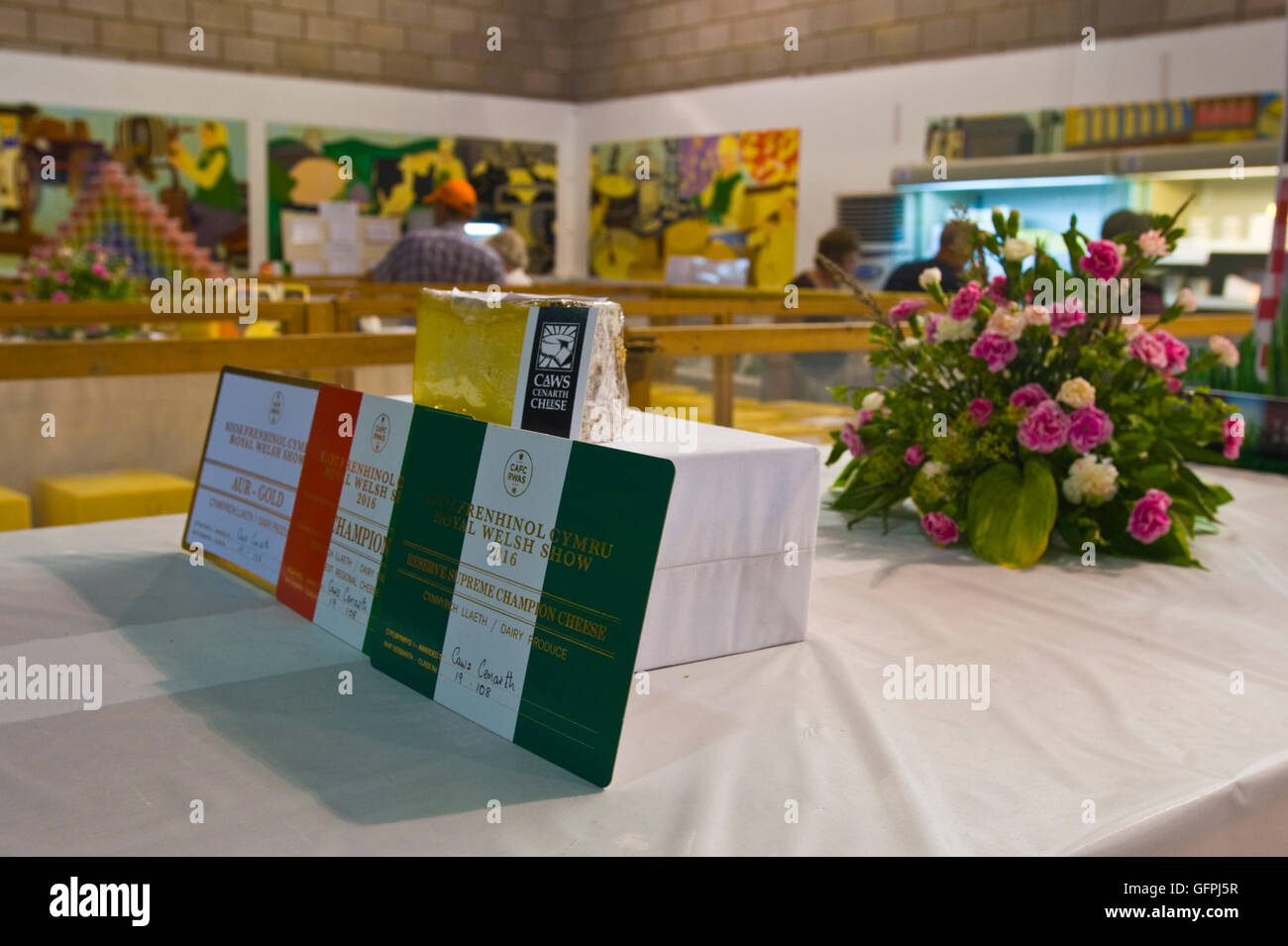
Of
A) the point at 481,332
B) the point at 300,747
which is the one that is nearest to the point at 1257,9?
the point at 481,332

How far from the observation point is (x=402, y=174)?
956 centimetres

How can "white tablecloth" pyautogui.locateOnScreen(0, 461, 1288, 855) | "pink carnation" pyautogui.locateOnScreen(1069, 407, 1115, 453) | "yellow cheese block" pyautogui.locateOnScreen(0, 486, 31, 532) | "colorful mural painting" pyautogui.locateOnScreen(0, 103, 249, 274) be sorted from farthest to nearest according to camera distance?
"colorful mural painting" pyautogui.locateOnScreen(0, 103, 249, 274) → "yellow cheese block" pyautogui.locateOnScreen(0, 486, 31, 532) → "pink carnation" pyautogui.locateOnScreen(1069, 407, 1115, 453) → "white tablecloth" pyautogui.locateOnScreen(0, 461, 1288, 855)

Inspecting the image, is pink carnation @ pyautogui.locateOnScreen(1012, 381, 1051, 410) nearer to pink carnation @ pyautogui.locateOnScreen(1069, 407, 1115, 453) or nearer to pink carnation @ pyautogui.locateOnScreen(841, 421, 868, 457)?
pink carnation @ pyautogui.locateOnScreen(1069, 407, 1115, 453)

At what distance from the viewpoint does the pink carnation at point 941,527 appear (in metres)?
1.72

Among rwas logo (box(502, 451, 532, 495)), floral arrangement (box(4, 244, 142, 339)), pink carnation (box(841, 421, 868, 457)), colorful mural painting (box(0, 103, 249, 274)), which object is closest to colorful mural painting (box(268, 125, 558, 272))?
colorful mural painting (box(0, 103, 249, 274))

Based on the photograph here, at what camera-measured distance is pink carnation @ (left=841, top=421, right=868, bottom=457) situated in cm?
192

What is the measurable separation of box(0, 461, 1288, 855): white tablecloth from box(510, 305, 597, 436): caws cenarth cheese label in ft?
0.90

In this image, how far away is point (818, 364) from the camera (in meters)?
3.23

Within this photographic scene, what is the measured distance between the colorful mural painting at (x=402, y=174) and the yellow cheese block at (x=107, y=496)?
255 inches

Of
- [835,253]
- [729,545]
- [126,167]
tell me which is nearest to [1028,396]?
[729,545]

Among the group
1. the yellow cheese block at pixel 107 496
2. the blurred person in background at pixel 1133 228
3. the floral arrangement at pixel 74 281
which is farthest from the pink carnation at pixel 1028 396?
the floral arrangement at pixel 74 281

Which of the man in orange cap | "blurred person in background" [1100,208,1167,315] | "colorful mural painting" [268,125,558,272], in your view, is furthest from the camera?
"colorful mural painting" [268,125,558,272]

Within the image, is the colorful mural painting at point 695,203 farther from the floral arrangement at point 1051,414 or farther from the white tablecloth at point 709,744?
the white tablecloth at point 709,744
